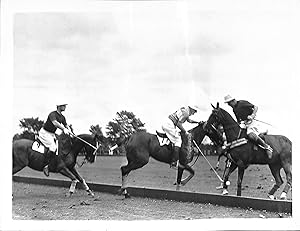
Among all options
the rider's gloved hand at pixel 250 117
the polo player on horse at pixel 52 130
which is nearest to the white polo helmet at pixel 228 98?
the rider's gloved hand at pixel 250 117

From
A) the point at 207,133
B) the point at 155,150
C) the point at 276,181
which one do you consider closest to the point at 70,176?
the point at 155,150

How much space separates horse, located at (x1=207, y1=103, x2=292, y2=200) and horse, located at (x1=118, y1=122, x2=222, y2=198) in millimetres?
137

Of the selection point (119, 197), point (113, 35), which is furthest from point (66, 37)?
point (119, 197)

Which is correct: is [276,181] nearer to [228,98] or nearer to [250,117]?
[250,117]

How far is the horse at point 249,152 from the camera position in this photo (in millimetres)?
5062

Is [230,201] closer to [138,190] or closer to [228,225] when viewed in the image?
[228,225]

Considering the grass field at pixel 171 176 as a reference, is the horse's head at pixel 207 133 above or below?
above

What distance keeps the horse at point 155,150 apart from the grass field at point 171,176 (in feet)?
0.16

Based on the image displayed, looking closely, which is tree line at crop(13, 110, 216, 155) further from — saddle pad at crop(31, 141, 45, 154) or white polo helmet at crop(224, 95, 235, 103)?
white polo helmet at crop(224, 95, 235, 103)

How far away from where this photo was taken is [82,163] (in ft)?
16.8

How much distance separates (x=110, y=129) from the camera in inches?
202

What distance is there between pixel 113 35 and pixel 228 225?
81.0 inches

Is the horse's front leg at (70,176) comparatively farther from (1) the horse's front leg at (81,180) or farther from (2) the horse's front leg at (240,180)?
(2) the horse's front leg at (240,180)

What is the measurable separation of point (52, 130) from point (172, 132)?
1130 millimetres
